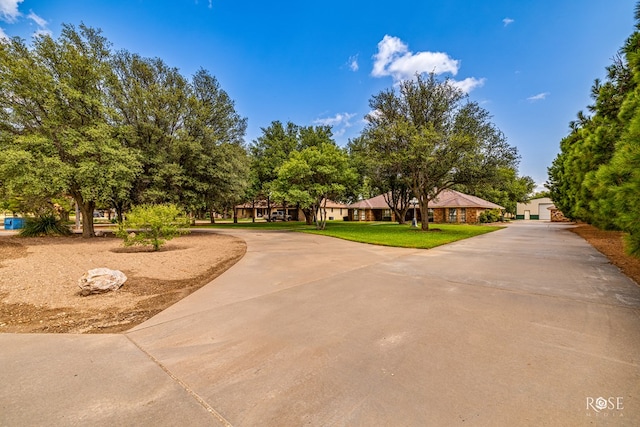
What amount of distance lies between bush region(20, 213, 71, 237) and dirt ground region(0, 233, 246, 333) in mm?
8798

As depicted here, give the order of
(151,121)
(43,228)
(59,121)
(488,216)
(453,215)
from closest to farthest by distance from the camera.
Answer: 1. (59,121)
2. (43,228)
3. (151,121)
4. (488,216)
5. (453,215)

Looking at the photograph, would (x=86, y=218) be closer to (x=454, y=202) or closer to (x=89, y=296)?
(x=89, y=296)

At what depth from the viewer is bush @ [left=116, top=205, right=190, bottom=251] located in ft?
34.8

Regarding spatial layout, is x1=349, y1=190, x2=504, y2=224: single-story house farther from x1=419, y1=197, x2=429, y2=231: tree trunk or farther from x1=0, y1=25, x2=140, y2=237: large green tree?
x1=0, y1=25, x2=140, y2=237: large green tree

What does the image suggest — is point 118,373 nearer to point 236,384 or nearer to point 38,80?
point 236,384

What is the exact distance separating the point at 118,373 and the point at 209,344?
899 millimetres

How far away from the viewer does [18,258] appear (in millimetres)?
8961

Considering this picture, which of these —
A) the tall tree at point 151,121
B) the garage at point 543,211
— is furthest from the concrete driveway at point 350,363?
the garage at point 543,211

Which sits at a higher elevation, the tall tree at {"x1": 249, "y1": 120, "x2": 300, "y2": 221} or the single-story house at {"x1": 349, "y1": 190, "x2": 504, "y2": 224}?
the tall tree at {"x1": 249, "y1": 120, "x2": 300, "y2": 221}

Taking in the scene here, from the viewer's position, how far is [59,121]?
14.4m

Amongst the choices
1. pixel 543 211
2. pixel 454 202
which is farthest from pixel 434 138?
pixel 543 211

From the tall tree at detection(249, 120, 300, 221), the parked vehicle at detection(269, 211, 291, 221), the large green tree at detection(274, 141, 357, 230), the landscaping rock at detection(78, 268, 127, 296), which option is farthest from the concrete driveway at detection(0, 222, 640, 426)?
the parked vehicle at detection(269, 211, 291, 221)

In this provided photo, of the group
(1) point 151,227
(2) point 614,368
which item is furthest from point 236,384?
(1) point 151,227

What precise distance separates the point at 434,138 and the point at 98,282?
19.1 m
